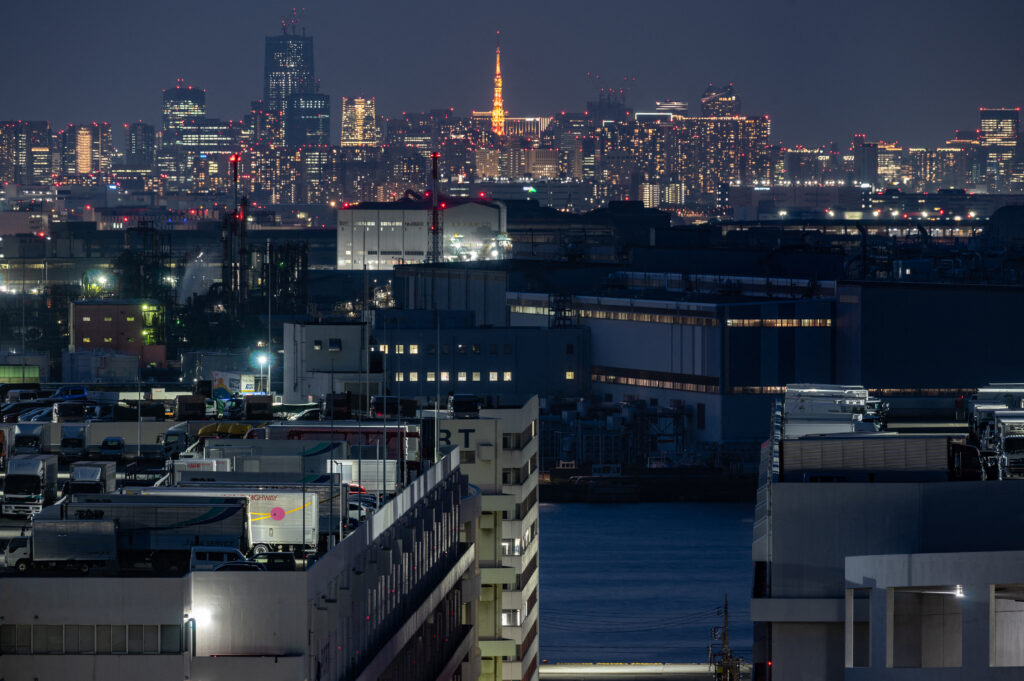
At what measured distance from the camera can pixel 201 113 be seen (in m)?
77.2

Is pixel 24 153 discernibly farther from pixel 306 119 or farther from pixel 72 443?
pixel 72 443

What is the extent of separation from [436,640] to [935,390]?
1484 centimetres

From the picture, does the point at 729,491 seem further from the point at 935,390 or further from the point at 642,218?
the point at 642,218

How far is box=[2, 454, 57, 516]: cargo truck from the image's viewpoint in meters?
4.07

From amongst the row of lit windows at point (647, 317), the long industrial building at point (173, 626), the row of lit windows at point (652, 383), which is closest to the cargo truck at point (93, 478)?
the long industrial building at point (173, 626)

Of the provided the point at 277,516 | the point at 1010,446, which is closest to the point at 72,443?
the point at 277,516

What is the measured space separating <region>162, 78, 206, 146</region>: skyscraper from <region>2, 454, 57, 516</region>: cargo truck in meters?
71.6

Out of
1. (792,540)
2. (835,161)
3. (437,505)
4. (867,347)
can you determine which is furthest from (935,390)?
(835,161)

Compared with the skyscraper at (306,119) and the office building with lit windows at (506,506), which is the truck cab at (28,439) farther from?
the skyscraper at (306,119)

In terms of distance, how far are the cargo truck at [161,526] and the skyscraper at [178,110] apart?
7257 centimetres

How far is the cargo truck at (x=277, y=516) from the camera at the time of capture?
3453 millimetres

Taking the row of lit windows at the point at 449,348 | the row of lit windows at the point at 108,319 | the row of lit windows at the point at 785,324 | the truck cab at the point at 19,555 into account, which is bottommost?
the row of lit windows at the point at 449,348

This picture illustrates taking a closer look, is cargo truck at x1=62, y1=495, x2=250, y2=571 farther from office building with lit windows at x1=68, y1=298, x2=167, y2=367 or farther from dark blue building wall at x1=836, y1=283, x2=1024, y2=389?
office building with lit windows at x1=68, y1=298, x2=167, y2=367

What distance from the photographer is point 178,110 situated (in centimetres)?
7650
